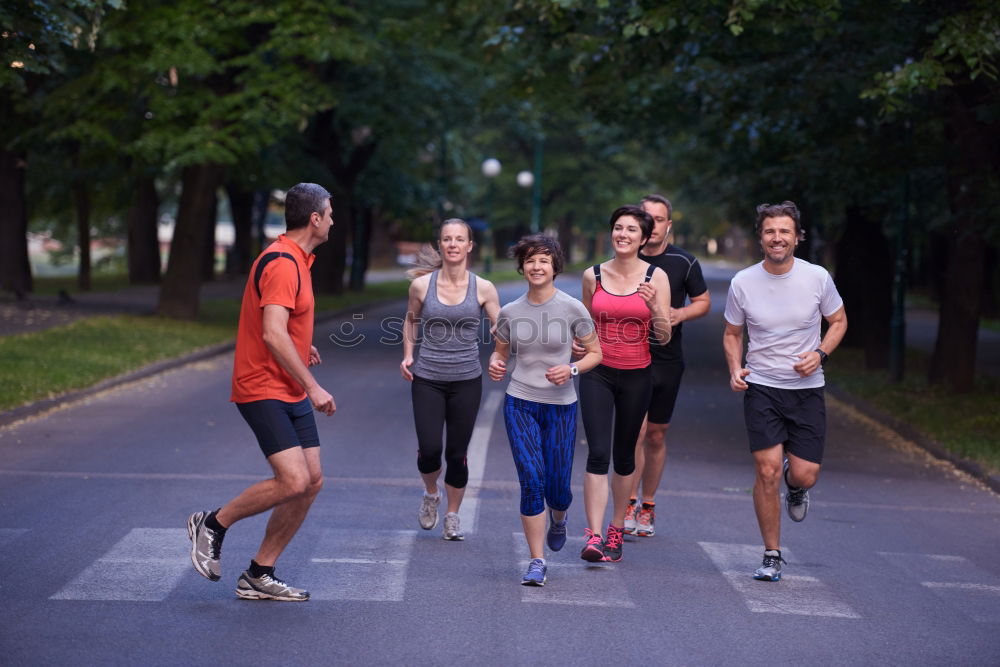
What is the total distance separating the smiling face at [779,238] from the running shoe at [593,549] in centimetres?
172

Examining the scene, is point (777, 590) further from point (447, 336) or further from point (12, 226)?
point (12, 226)

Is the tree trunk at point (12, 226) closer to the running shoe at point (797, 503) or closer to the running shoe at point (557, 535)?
the running shoe at point (557, 535)

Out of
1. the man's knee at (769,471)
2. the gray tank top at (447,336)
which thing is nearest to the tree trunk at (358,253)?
the gray tank top at (447,336)

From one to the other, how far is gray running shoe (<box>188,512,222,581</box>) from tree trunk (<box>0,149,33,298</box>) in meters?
26.2

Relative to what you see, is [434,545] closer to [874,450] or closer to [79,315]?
[874,450]

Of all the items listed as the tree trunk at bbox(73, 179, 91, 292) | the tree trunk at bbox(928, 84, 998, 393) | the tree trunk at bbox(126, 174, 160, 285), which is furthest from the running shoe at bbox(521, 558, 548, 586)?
the tree trunk at bbox(126, 174, 160, 285)

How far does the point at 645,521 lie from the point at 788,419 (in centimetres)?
145

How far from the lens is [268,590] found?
6277mm

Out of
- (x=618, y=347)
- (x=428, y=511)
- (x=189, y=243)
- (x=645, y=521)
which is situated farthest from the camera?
(x=189, y=243)

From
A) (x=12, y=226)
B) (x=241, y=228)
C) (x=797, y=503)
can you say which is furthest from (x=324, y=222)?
(x=241, y=228)

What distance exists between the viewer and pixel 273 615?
19.8ft

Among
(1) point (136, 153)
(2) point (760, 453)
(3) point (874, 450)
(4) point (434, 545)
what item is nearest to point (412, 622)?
(4) point (434, 545)

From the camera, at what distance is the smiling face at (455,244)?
24.7ft

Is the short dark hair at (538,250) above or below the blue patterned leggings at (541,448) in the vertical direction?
above
